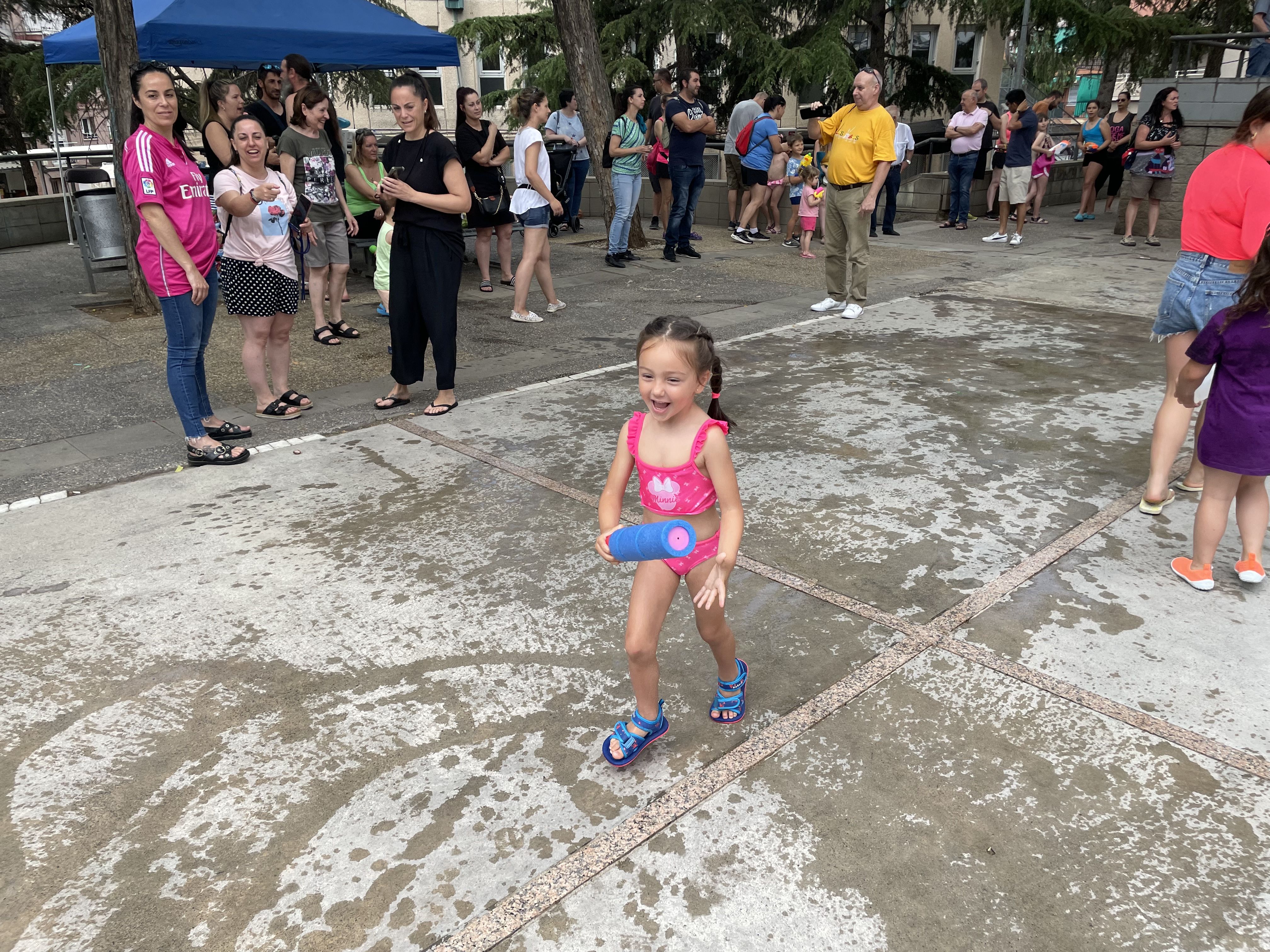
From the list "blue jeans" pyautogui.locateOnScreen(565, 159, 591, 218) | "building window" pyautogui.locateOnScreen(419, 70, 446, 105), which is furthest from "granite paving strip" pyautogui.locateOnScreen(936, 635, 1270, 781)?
"building window" pyautogui.locateOnScreen(419, 70, 446, 105)

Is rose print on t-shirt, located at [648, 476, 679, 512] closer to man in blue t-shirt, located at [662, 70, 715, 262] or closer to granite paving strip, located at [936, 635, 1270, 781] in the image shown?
granite paving strip, located at [936, 635, 1270, 781]

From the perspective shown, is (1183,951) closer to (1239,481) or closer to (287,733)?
(1239,481)

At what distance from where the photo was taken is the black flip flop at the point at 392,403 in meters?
5.51

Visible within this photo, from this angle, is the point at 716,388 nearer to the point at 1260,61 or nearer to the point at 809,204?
the point at 809,204

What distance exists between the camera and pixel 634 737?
97.7 inches

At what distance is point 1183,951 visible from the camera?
1926 millimetres

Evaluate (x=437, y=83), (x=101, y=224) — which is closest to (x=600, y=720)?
(x=101, y=224)

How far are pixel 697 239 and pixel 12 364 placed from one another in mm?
7730

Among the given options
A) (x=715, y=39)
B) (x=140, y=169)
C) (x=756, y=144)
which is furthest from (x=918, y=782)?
(x=715, y=39)

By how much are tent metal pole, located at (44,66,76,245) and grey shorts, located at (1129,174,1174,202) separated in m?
12.1

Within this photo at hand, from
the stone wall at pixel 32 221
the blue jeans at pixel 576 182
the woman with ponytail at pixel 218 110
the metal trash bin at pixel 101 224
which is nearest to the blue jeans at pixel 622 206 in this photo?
the blue jeans at pixel 576 182

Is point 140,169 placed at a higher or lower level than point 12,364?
higher

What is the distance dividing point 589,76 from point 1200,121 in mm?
7204

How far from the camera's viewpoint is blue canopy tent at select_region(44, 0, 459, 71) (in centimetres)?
878
